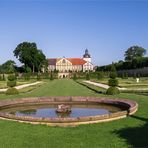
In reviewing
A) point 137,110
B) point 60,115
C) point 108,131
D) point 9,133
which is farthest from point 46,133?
point 137,110

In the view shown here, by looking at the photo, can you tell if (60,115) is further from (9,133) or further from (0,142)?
(0,142)

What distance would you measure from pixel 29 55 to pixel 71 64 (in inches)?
2007

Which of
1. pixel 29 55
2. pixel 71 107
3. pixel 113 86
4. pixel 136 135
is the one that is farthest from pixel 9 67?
pixel 29 55

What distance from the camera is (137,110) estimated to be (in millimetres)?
10938

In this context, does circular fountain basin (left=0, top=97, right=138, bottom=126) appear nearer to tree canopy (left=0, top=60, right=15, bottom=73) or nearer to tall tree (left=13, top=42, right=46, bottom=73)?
tree canopy (left=0, top=60, right=15, bottom=73)

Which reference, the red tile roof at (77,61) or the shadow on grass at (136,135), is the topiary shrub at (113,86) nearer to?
the shadow on grass at (136,135)

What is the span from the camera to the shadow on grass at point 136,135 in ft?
21.0

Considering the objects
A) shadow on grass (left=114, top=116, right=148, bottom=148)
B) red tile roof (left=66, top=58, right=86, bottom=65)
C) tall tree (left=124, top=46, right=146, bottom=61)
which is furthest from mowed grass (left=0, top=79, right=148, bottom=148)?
red tile roof (left=66, top=58, right=86, bottom=65)

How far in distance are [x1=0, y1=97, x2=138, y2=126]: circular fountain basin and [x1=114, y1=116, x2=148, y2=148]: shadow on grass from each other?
1183 millimetres

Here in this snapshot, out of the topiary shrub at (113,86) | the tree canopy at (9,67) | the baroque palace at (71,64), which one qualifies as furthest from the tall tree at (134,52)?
the topiary shrub at (113,86)

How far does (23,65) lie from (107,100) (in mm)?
70534

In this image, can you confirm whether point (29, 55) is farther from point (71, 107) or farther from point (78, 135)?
point (78, 135)

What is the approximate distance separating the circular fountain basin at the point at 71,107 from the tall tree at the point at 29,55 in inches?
2497

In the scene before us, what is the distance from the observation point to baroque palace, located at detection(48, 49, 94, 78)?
127 m
